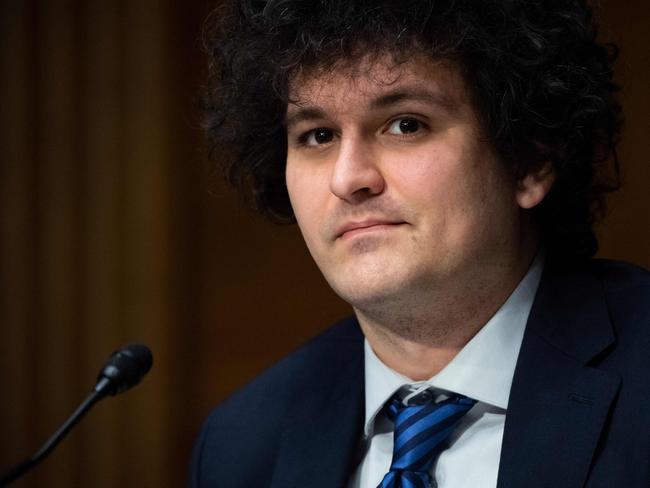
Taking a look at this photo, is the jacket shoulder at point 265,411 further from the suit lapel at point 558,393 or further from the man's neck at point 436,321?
the suit lapel at point 558,393

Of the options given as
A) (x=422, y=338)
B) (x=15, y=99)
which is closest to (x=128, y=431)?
(x=15, y=99)

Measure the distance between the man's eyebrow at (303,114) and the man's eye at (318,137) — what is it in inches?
1.2

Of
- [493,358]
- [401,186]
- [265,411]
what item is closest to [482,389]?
[493,358]

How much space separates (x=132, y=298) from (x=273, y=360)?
43 centimetres

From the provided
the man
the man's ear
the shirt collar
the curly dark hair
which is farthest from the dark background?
the shirt collar

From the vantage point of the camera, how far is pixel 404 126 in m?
1.63

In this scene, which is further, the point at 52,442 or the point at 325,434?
the point at 325,434

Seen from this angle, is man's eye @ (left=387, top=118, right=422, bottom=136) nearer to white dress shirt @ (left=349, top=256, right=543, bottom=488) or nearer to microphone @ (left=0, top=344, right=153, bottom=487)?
white dress shirt @ (left=349, top=256, right=543, bottom=488)

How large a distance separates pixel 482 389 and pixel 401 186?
0.36 meters

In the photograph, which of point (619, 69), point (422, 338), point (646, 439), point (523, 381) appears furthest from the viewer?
point (619, 69)

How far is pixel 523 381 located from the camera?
64.1 inches

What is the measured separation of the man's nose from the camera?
5.19ft

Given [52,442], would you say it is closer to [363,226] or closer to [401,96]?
[363,226]

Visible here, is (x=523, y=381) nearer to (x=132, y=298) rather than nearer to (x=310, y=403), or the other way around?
(x=310, y=403)
